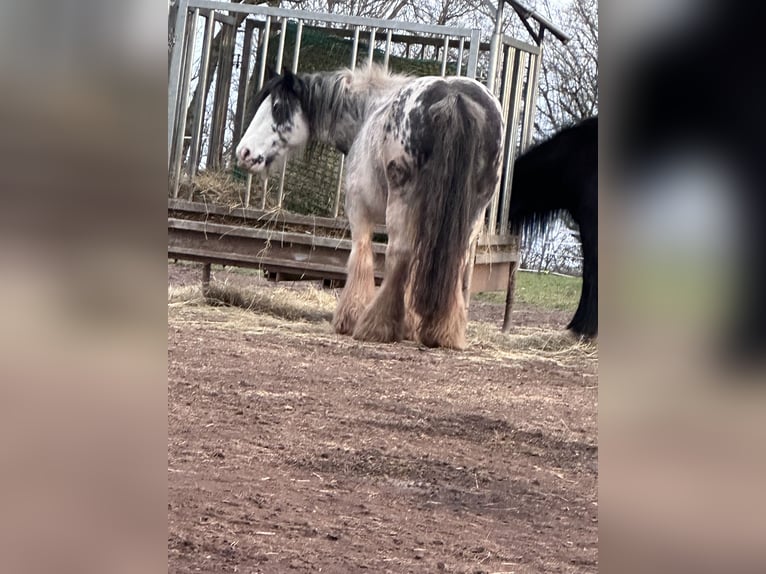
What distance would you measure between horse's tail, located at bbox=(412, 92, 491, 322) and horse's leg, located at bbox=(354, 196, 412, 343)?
2cm

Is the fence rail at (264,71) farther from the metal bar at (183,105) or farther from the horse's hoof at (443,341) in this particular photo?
the horse's hoof at (443,341)

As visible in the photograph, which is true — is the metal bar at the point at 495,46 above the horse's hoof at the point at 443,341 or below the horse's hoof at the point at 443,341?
above

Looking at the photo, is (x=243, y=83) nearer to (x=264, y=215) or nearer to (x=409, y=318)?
(x=264, y=215)

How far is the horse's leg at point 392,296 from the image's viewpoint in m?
1.65

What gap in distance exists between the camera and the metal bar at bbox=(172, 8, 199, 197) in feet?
5.41

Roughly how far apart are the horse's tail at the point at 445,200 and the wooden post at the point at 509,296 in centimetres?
10

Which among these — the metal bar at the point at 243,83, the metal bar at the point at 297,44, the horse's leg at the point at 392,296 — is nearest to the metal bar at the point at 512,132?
the horse's leg at the point at 392,296

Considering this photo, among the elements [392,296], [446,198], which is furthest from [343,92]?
[392,296]
